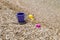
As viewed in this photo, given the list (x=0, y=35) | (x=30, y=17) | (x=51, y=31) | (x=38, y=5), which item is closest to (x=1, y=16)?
(x=30, y=17)

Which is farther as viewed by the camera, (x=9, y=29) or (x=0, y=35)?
(x=9, y=29)

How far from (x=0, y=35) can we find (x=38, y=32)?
3.20 feet

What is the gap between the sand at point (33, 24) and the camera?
162 inches

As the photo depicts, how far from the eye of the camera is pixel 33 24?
4.89 m

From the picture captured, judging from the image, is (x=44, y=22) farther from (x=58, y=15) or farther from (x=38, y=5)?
(x=38, y=5)

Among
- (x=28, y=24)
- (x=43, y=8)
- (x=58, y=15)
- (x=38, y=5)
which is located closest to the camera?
(x=28, y=24)

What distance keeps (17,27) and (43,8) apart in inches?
92.5

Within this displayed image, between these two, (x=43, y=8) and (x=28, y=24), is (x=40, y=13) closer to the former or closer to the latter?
(x=43, y=8)

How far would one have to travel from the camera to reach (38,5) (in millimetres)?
7039

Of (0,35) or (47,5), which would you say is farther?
(47,5)

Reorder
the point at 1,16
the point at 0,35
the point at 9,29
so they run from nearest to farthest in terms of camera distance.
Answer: the point at 0,35 < the point at 9,29 < the point at 1,16

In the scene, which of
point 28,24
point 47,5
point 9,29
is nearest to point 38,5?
point 47,5

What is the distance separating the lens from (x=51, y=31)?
14.5ft

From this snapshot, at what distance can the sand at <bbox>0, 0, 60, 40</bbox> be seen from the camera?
13.5ft
